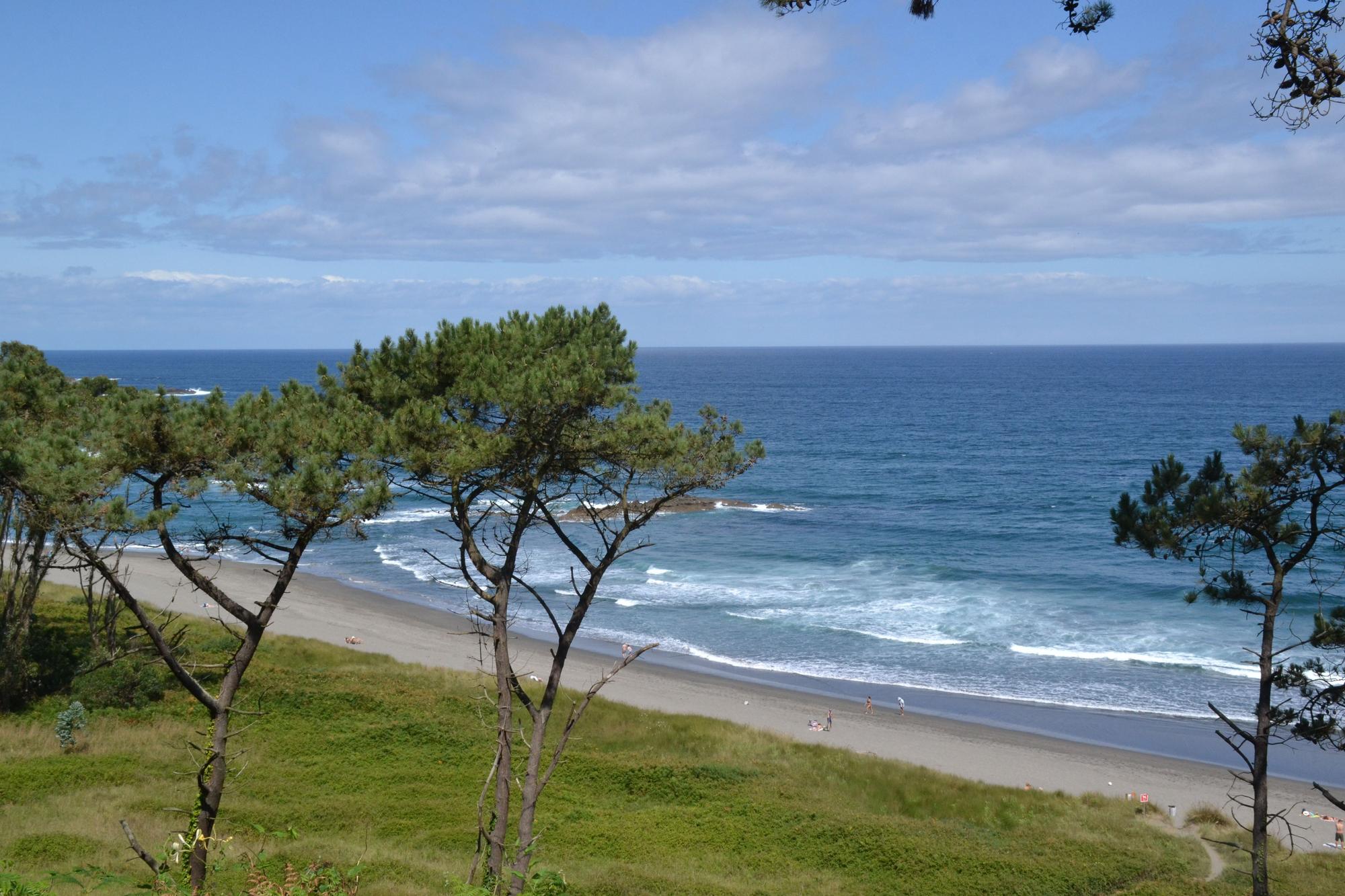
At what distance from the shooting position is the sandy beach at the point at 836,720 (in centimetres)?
2608

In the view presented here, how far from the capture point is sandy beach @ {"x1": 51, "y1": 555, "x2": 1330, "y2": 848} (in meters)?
26.1

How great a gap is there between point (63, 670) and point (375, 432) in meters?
18.1

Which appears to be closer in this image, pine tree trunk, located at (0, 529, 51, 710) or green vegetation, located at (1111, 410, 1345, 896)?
green vegetation, located at (1111, 410, 1345, 896)

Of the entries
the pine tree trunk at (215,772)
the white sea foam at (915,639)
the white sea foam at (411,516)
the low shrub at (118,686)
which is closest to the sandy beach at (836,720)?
the low shrub at (118,686)

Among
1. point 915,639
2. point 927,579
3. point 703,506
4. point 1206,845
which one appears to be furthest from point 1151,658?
point 703,506

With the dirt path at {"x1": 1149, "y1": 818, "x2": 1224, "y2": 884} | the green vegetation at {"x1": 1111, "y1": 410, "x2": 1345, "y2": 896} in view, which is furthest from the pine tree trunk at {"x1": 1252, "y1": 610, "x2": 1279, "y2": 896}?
the dirt path at {"x1": 1149, "y1": 818, "x2": 1224, "y2": 884}

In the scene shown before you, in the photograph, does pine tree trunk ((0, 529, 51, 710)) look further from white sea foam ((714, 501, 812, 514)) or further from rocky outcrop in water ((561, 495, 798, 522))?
white sea foam ((714, 501, 812, 514))

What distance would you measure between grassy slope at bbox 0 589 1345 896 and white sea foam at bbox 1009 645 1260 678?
45.5ft

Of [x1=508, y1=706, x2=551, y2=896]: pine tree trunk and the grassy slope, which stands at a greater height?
[x1=508, y1=706, x2=551, y2=896]: pine tree trunk

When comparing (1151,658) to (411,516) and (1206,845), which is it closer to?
(1206,845)

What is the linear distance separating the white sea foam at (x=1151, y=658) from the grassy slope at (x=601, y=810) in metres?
13.9

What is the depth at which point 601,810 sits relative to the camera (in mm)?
19531

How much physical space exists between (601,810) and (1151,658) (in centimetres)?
2547

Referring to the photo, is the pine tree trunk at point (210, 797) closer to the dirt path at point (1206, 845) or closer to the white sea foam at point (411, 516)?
the dirt path at point (1206, 845)
